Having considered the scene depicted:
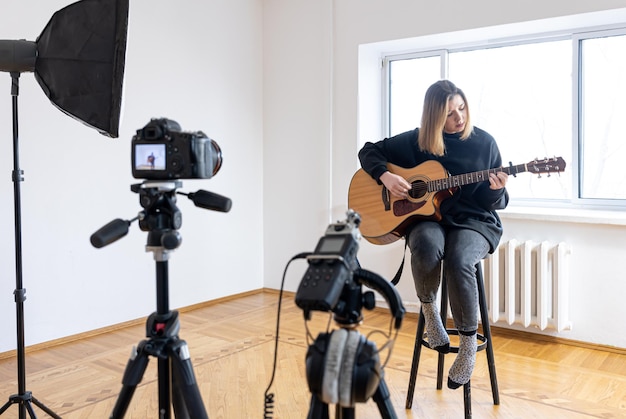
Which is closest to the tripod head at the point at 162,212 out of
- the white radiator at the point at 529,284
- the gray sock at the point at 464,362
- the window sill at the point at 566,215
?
the gray sock at the point at 464,362

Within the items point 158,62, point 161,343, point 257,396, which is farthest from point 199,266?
point 161,343

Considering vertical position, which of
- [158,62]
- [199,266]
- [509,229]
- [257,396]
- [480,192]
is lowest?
[257,396]

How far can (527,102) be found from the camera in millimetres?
3684

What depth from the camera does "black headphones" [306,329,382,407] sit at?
3.57 feet

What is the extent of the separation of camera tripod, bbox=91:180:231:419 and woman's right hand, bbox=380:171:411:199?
1.19 meters

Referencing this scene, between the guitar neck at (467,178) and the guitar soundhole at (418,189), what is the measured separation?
0.08ft

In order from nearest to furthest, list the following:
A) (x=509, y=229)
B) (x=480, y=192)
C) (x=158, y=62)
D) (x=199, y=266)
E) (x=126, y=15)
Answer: (x=126, y=15) → (x=480, y=192) → (x=509, y=229) → (x=158, y=62) → (x=199, y=266)

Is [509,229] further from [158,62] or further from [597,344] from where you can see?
[158,62]

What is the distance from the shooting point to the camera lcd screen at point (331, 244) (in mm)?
1115

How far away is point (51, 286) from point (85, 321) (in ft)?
1.00

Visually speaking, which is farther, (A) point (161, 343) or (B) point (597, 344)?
(B) point (597, 344)

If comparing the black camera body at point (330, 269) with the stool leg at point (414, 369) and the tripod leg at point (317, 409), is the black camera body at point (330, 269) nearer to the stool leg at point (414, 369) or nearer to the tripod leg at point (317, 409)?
the tripod leg at point (317, 409)

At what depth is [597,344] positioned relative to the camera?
3.21 metres

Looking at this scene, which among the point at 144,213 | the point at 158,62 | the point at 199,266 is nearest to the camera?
the point at 144,213
